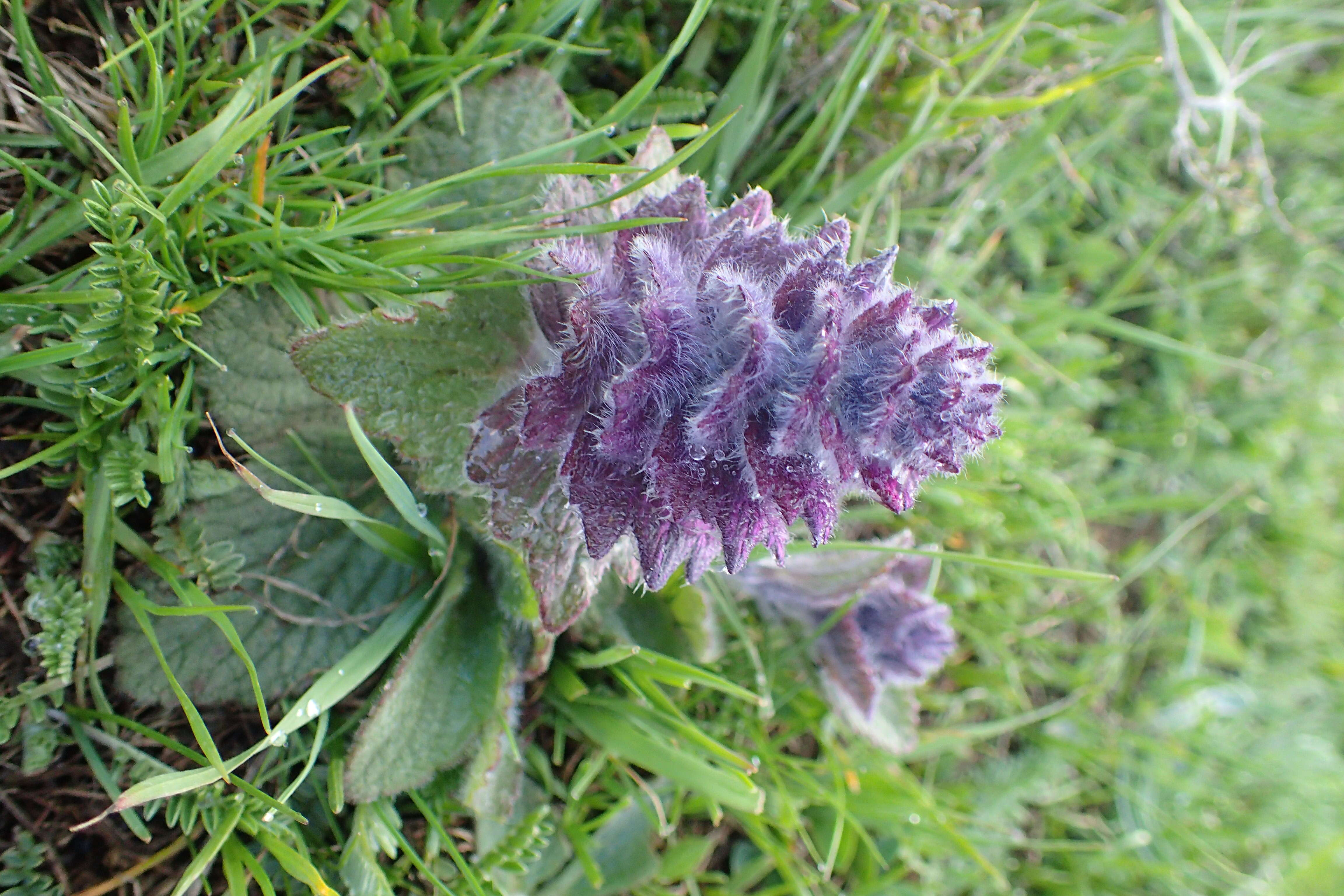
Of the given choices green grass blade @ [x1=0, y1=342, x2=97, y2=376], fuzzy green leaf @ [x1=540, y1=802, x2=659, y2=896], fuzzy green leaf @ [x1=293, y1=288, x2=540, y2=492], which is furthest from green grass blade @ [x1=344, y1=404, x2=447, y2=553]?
fuzzy green leaf @ [x1=540, y1=802, x2=659, y2=896]

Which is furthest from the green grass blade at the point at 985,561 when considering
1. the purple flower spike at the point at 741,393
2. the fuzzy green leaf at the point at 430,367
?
the fuzzy green leaf at the point at 430,367

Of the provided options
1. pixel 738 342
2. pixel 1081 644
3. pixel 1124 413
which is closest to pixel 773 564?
pixel 738 342

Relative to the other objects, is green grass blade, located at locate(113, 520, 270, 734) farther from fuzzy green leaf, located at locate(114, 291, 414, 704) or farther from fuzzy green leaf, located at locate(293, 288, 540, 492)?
fuzzy green leaf, located at locate(293, 288, 540, 492)

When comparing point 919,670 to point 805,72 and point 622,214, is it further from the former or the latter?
point 805,72

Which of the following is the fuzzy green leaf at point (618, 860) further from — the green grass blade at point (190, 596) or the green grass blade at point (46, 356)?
the green grass blade at point (46, 356)

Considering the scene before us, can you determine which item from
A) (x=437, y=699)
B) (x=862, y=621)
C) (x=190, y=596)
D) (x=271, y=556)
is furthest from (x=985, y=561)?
(x=190, y=596)
